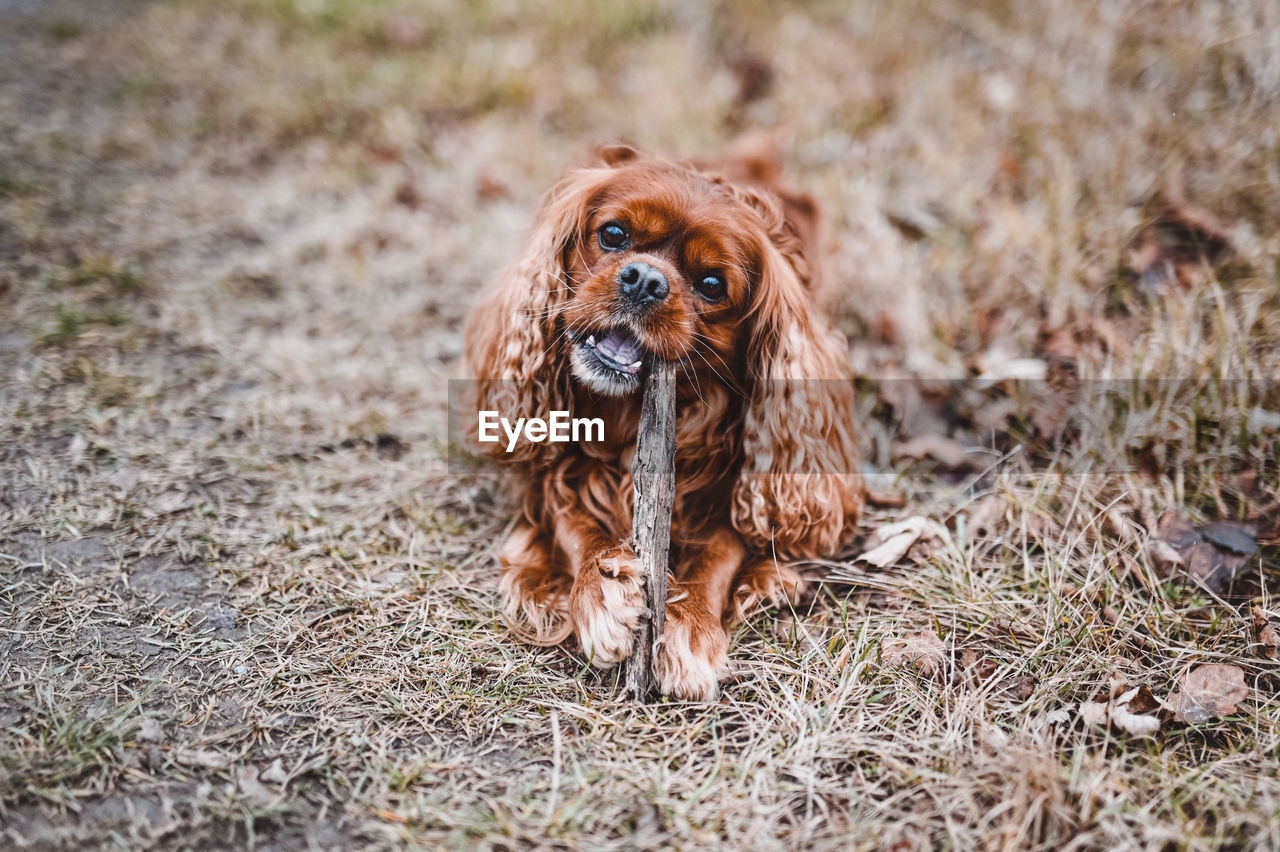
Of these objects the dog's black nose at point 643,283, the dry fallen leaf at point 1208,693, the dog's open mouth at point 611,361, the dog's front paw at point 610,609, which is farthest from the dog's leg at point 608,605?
the dry fallen leaf at point 1208,693

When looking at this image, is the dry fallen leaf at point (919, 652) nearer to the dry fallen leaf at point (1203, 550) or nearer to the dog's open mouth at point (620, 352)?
the dry fallen leaf at point (1203, 550)

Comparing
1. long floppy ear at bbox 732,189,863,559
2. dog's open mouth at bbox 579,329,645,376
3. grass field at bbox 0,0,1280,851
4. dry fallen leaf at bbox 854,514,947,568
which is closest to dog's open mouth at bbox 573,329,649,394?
dog's open mouth at bbox 579,329,645,376

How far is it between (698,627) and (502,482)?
92cm

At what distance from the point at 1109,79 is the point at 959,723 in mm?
3789

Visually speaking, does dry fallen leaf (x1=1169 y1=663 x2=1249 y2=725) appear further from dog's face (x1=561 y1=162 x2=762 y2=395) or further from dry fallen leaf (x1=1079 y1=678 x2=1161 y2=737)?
dog's face (x1=561 y1=162 x2=762 y2=395)

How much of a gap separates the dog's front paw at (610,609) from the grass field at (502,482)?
0.37ft

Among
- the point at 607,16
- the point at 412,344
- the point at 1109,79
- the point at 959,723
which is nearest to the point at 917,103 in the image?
the point at 1109,79

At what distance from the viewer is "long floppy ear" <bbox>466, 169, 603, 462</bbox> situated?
7.85 ft

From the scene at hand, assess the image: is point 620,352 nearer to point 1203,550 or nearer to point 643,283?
point 643,283

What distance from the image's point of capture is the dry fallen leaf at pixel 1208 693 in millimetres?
1981

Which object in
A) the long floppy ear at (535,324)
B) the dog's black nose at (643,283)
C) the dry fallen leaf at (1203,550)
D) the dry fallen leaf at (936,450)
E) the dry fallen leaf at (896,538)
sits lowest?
the dry fallen leaf at (896,538)

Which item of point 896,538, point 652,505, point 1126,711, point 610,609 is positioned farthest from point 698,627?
point 1126,711

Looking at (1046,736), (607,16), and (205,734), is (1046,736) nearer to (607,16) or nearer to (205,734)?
(205,734)

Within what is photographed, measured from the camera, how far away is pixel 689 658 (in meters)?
2.08
